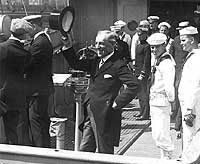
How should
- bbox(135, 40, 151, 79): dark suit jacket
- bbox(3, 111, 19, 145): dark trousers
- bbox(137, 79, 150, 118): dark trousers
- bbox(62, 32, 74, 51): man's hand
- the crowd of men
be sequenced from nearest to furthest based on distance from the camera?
1. bbox(62, 32, 74, 51): man's hand
2. the crowd of men
3. bbox(3, 111, 19, 145): dark trousers
4. bbox(135, 40, 151, 79): dark suit jacket
5. bbox(137, 79, 150, 118): dark trousers

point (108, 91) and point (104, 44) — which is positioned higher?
point (104, 44)

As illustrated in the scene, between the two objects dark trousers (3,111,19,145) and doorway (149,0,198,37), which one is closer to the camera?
dark trousers (3,111,19,145)

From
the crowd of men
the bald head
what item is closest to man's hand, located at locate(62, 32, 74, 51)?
the crowd of men

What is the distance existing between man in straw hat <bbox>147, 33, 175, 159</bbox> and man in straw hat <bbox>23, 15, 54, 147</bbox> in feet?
4.28

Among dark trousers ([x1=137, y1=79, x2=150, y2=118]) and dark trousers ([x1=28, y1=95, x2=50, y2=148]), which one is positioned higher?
dark trousers ([x1=28, y1=95, x2=50, y2=148])

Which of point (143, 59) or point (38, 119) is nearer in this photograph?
point (38, 119)

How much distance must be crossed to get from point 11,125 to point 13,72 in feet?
2.11

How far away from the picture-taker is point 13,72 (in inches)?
221

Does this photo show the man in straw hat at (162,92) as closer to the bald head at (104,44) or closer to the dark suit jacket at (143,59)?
the bald head at (104,44)

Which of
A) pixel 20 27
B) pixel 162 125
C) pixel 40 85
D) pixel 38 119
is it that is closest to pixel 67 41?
pixel 20 27

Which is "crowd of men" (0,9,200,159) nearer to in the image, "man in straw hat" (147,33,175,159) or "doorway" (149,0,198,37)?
"man in straw hat" (147,33,175,159)

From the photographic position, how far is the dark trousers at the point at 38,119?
6.00 metres

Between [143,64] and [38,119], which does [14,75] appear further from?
[143,64]

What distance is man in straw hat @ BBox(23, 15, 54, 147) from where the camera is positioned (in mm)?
5836
